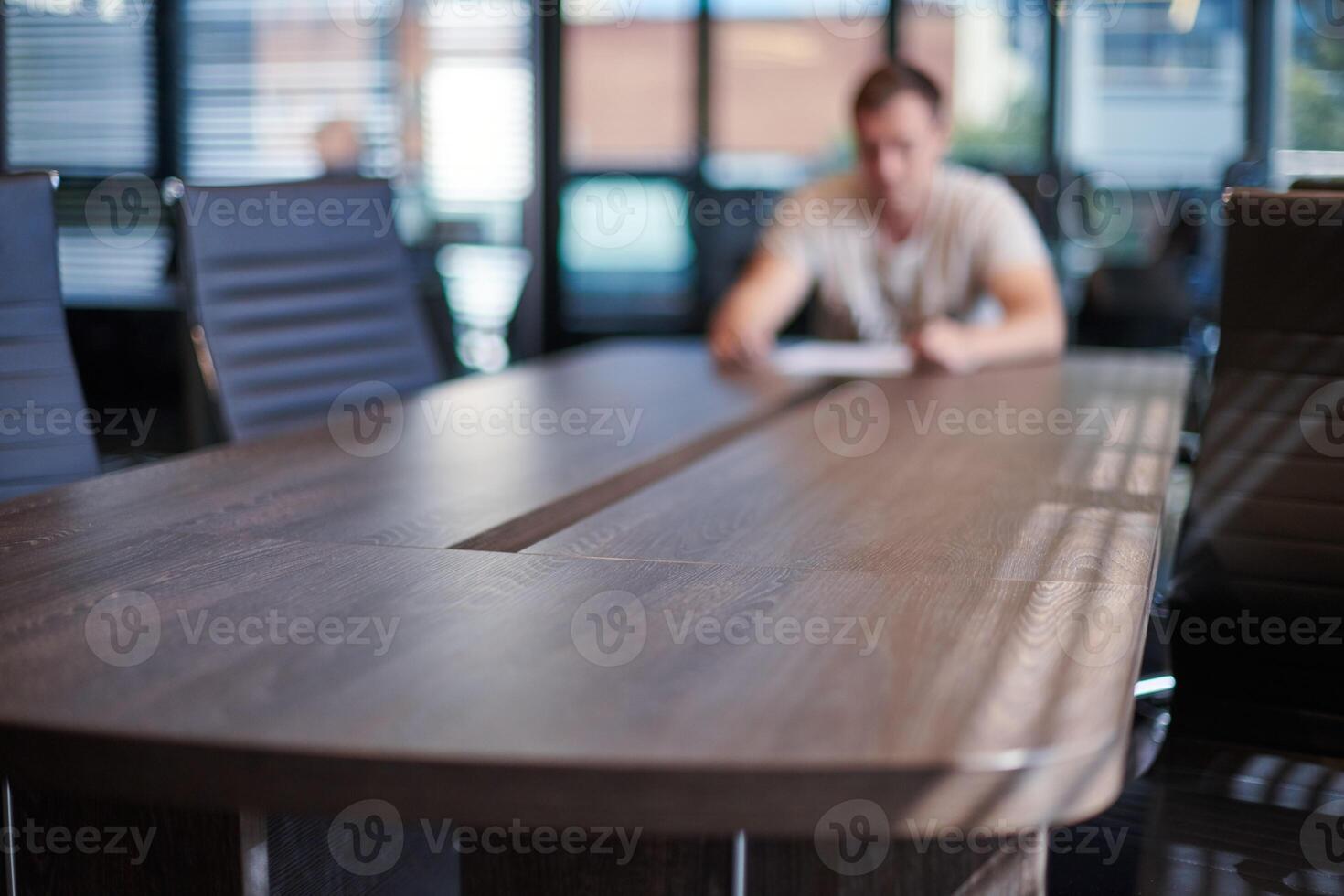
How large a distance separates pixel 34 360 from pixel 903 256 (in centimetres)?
185

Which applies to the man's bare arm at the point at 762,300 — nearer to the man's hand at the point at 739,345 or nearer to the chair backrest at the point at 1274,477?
the man's hand at the point at 739,345

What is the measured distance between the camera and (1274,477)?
5.60 feet

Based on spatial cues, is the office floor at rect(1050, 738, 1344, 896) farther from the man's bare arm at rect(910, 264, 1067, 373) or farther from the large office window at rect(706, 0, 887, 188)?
the large office window at rect(706, 0, 887, 188)

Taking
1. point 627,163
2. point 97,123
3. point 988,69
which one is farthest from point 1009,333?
point 97,123

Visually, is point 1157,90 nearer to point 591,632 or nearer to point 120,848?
point 591,632

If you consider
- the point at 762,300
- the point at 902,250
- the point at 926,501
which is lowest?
the point at 926,501

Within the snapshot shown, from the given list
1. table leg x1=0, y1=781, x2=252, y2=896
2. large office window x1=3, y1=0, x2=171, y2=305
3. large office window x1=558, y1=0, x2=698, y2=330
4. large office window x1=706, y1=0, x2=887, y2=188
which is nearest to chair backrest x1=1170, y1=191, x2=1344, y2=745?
table leg x1=0, y1=781, x2=252, y2=896

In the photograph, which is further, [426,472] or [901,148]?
[901,148]

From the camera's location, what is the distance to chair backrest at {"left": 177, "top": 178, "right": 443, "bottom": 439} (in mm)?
2301

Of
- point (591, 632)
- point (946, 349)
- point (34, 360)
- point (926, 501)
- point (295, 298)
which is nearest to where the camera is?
point (591, 632)

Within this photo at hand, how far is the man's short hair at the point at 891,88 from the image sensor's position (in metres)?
3.03

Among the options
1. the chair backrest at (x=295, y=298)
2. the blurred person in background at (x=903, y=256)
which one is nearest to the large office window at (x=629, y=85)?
the blurred person in background at (x=903, y=256)

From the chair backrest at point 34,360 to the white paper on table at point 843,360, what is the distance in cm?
137

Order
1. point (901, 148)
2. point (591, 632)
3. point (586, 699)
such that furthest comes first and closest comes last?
point (901, 148)
point (591, 632)
point (586, 699)
